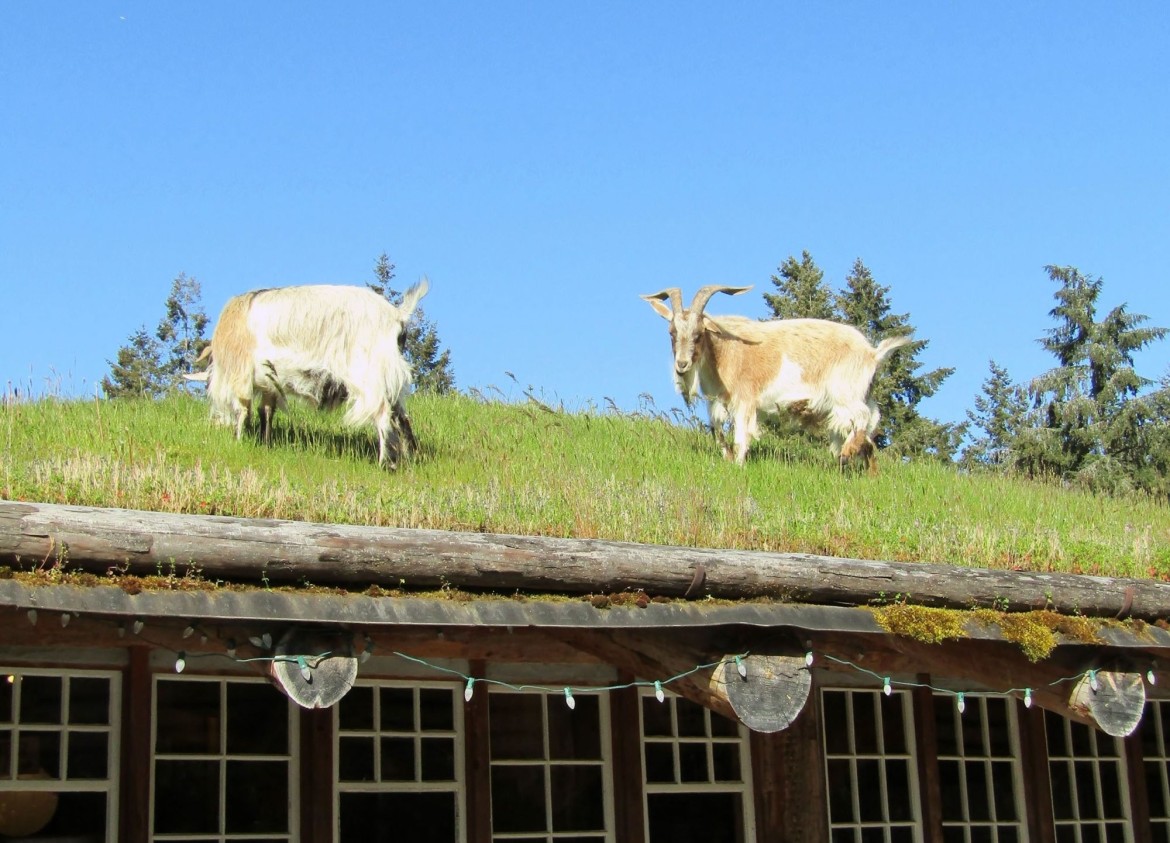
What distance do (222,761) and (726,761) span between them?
3239mm

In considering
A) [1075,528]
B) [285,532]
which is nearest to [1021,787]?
[1075,528]

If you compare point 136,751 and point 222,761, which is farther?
point 222,761

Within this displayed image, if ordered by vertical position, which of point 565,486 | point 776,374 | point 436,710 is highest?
point 776,374

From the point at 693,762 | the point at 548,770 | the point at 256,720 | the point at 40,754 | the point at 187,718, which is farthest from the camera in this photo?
the point at 693,762

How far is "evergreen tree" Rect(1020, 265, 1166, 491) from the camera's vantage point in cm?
3108

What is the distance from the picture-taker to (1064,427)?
31594 millimetres

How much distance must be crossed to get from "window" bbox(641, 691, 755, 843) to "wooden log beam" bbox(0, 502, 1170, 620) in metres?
1.73

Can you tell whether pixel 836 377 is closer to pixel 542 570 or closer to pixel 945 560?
pixel 945 560

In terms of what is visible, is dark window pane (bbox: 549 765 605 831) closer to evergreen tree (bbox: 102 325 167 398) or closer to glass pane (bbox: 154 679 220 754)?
glass pane (bbox: 154 679 220 754)

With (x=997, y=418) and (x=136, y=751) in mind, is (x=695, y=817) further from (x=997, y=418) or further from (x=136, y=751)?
(x=997, y=418)

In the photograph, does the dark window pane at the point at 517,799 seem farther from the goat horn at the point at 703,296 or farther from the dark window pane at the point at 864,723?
the goat horn at the point at 703,296

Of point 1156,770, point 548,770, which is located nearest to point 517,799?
point 548,770

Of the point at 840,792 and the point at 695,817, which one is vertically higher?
the point at 840,792

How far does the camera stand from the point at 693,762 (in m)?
9.66
